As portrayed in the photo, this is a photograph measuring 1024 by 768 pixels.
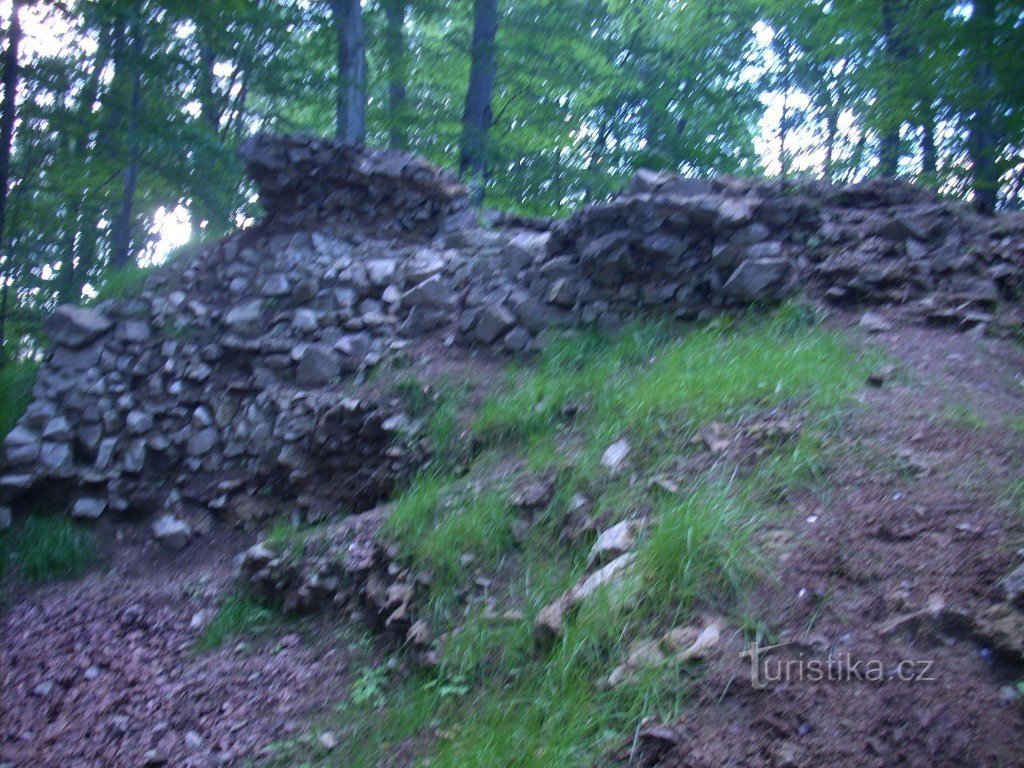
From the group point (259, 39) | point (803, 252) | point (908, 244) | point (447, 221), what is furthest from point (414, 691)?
point (259, 39)

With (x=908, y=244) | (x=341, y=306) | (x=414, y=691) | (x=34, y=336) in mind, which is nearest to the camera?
(x=414, y=691)

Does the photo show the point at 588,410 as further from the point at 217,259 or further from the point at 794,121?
the point at 794,121

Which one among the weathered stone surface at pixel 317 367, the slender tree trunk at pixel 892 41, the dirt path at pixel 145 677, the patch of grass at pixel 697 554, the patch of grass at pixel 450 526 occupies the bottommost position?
the dirt path at pixel 145 677

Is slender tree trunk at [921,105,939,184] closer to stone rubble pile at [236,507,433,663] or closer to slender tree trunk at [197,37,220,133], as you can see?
stone rubble pile at [236,507,433,663]

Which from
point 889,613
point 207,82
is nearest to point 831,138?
point 207,82

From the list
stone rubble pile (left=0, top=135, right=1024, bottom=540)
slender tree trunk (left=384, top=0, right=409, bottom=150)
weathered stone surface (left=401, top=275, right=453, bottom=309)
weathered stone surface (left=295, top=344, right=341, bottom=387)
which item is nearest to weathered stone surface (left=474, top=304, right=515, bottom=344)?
stone rubble pile (left=0, top=135, right=1024, bottom=540)

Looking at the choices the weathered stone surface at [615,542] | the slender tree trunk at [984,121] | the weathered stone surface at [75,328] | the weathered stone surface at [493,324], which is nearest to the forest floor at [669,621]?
the weathered stone surface at [615,542]

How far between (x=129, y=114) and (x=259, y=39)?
1.99m

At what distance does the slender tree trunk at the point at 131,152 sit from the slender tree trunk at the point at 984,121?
8.77 metres

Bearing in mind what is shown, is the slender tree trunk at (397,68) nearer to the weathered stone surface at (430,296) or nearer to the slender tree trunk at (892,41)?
the weathered stone surface at (430,296)

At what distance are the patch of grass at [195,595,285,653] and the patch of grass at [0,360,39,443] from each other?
3.17m

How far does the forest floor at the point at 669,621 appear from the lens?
2205mm

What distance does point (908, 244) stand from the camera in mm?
5301

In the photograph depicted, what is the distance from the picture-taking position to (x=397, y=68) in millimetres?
11359
